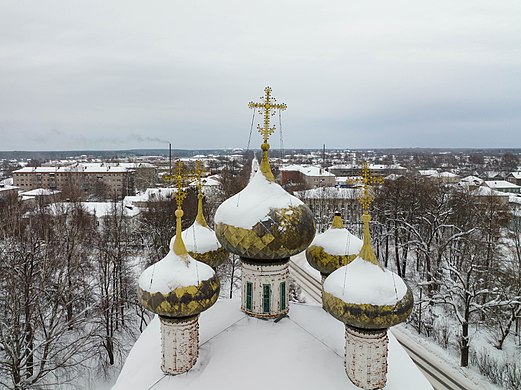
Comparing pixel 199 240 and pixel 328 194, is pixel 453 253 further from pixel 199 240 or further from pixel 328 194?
pixel 199 240

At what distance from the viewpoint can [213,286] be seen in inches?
292

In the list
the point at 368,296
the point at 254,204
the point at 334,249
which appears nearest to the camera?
the point at 368,296

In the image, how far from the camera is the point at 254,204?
8102 mm

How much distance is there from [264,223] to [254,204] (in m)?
0.49

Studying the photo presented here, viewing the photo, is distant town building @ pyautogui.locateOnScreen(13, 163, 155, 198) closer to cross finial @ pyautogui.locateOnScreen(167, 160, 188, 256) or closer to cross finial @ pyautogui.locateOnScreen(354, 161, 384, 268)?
cross finial @ pyautogui.locateOnScreen(167, 160, 188, 256)

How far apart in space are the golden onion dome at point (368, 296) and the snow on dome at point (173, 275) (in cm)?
239

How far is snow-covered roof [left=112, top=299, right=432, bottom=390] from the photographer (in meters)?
7.09

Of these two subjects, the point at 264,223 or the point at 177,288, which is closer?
the point at 177,288

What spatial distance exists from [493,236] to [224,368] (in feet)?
84.4

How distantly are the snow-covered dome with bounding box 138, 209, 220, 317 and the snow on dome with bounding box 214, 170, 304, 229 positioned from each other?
3.95 ft

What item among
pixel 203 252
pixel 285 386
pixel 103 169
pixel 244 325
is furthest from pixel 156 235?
pixel 103 169

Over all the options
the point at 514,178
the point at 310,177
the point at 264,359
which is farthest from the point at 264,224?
the point at 514,178

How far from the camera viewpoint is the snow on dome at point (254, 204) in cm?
795

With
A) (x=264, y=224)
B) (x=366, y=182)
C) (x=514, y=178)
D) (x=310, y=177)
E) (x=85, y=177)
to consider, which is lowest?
(x=85, y=177)
